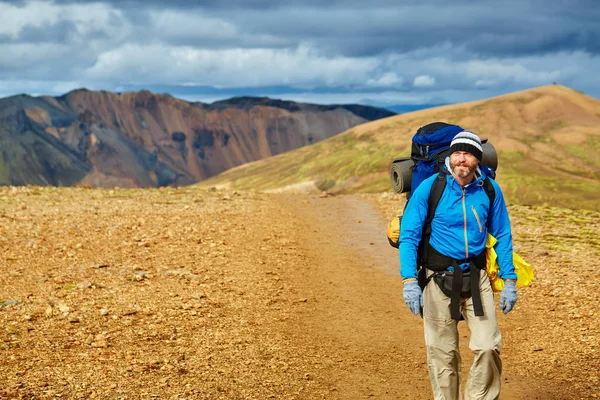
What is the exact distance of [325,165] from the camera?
5930 inches

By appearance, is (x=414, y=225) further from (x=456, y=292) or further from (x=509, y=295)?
(x=509, y=295)

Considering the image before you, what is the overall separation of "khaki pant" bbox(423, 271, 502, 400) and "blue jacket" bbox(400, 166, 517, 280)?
0.32m

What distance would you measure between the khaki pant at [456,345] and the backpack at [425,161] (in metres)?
0.79

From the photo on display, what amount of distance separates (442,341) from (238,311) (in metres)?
5.67

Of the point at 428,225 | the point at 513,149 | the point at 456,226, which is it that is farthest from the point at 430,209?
the point at 513,149

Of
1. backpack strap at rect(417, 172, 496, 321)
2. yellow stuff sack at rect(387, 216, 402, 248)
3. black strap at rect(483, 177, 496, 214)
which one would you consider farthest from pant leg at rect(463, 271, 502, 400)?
yellow stuff sack at rect(387, 216, 402, 248)

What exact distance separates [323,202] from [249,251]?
10.5 metres

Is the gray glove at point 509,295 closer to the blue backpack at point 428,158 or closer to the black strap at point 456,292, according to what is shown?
the black strap at point 456,292

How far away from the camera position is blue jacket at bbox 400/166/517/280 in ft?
22.1

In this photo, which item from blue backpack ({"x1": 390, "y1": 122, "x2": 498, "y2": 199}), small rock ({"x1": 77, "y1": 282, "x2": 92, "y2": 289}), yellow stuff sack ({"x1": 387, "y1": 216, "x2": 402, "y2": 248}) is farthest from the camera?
small rock ({"x1": 77, "y1": 282, "x2": 92, "y2": 289})

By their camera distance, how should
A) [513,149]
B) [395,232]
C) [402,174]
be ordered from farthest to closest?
[513,149] → [402,174] → [395,232]

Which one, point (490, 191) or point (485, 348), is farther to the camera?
point (490, 191)

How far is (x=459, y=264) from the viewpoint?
680 cm

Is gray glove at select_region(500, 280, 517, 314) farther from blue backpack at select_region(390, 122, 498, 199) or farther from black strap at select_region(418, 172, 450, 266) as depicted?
blue backpack at select_region(390, 122, 498, 199)
